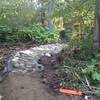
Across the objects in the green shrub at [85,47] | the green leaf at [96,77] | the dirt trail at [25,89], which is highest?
the green shrub at [85,47]

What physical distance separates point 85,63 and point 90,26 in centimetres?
161

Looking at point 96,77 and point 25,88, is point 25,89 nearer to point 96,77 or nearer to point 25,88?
point 25,88

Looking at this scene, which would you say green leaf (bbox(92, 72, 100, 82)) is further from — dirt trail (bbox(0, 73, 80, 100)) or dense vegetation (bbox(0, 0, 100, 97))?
dirt trail (bbox(0, 73, 80, 100))

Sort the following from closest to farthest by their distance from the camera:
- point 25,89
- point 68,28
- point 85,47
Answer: point 25,89, point 85,47, point 68,28

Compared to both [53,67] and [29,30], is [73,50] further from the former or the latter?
[29,30]

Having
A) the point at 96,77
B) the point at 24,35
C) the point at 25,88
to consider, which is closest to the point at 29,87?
the point at 25,88

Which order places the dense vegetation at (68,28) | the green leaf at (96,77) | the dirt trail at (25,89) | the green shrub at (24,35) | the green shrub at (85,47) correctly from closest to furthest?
1. the dirt trail at (25,89)
2. the green leaf at (96,77)
3. the dense vegetation at (68,28)
4. the green shrub at (85,47)
5. the green shrub at (24,35)

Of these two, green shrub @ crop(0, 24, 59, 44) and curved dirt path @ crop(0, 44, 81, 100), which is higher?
green shrub @ crop(0, 24, 59, 44)

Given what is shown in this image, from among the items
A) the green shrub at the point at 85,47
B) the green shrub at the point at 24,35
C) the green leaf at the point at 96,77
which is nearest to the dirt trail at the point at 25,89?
the green leaf at the point at 96,77

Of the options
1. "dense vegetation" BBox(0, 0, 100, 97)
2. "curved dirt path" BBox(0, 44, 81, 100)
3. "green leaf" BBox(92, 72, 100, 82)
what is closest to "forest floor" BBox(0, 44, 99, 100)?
"curved dirt path" BBox(0, 44, 81, 100)

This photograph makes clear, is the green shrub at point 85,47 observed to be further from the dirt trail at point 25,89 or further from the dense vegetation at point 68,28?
the dirt trail at point 25,89

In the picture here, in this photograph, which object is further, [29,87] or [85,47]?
[85,47]

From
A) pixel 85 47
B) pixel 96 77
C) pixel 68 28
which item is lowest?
pixel 96 77

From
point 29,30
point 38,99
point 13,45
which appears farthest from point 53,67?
point 29,30
